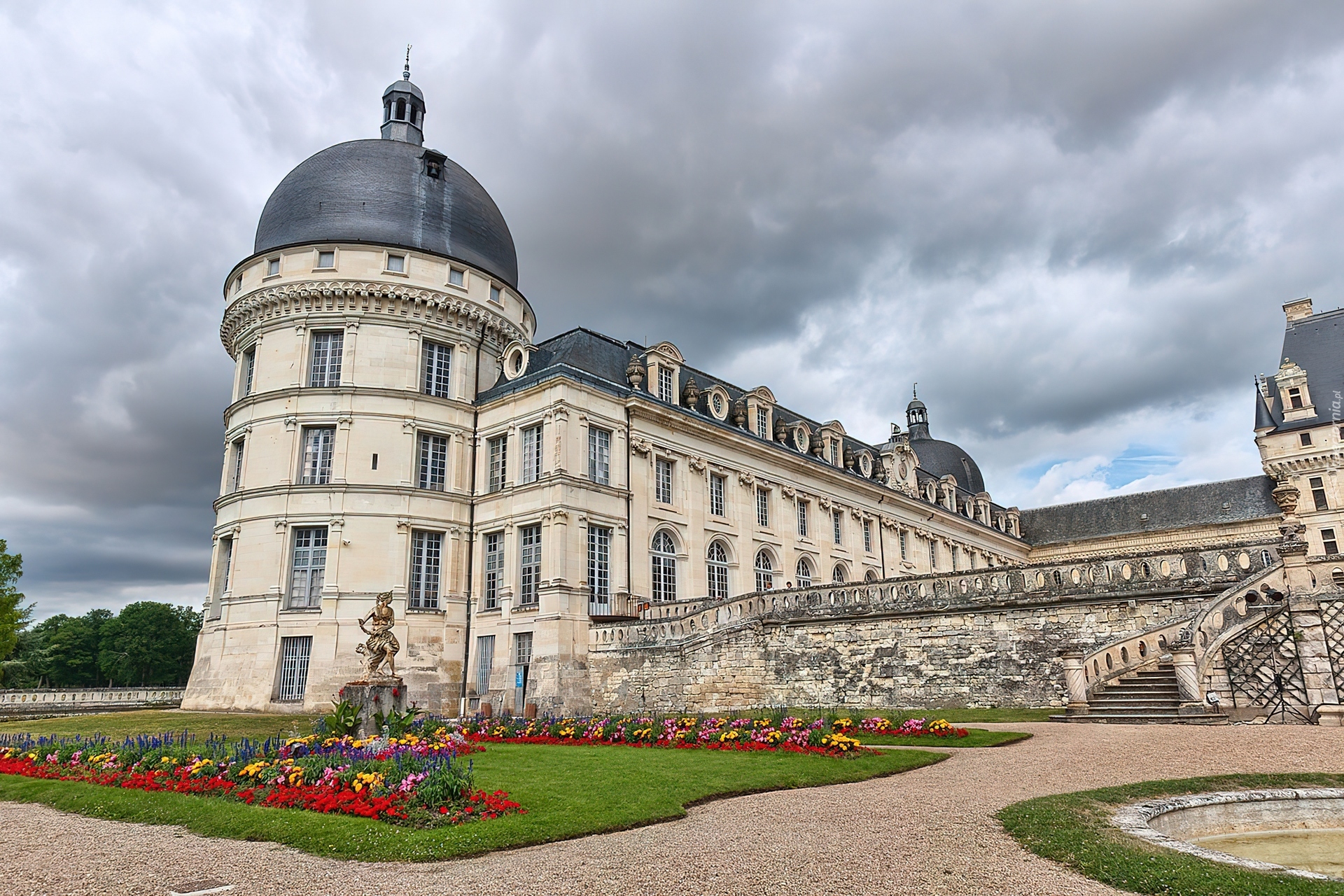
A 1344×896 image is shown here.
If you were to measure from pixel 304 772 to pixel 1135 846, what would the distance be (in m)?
8.88

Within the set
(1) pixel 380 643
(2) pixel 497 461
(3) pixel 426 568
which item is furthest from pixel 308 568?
(1) pixel 380 643

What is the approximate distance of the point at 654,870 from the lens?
6562 mm

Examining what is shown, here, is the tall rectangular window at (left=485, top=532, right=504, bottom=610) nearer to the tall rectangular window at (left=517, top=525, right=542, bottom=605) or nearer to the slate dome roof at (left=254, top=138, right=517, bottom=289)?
the tall rectangular window at (left=517, top=525, right=542, bottom=605)

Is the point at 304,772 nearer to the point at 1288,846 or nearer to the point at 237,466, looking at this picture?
the point at 1288,846

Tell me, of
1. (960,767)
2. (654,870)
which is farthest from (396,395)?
(654,870)

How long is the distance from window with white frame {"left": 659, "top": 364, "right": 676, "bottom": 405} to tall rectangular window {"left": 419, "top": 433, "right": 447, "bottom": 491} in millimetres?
8750

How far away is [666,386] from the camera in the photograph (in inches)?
1353

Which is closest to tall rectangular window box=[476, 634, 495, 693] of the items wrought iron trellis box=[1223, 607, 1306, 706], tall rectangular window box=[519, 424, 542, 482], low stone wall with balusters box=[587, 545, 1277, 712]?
low stone wall with balusters box=[587, 545, 1277, 712]

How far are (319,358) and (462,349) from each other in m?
5.21

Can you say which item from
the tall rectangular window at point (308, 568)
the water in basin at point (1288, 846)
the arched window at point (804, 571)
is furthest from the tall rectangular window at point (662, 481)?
the water in basin at point (1288, 846)

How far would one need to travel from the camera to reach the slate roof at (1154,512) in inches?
2232

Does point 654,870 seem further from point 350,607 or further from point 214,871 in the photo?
point 350,607

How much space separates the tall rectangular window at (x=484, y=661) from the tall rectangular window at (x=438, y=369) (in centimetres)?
935

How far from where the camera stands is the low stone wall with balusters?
19.0 meters
